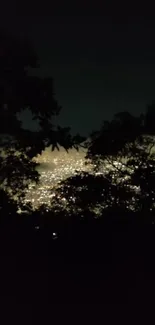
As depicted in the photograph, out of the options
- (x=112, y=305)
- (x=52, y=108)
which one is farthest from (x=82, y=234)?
(x=52, y=108)

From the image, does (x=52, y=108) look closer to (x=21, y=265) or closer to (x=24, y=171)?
(x=24, y=171)

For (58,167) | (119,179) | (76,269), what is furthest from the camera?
(58,167)

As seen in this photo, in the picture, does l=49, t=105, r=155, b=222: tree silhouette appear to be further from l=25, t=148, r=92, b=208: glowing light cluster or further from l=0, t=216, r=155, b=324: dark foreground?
l=25, t=148, r=92, b=208: glowing light cluster

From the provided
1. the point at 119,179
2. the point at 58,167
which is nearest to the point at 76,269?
the point at 119,179

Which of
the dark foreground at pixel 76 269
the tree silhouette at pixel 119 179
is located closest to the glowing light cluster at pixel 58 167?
the tree silhouette at pixel 119 179

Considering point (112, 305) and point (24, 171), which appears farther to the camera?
point (24, 171)

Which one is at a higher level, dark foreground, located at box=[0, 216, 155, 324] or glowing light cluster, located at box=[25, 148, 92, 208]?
glowing light cluster, located at box=[25, 148, 92, 208]

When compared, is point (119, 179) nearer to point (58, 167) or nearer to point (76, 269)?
point (76, 269)

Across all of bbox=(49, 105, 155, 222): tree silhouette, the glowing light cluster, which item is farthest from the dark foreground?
the glowing light cluster
